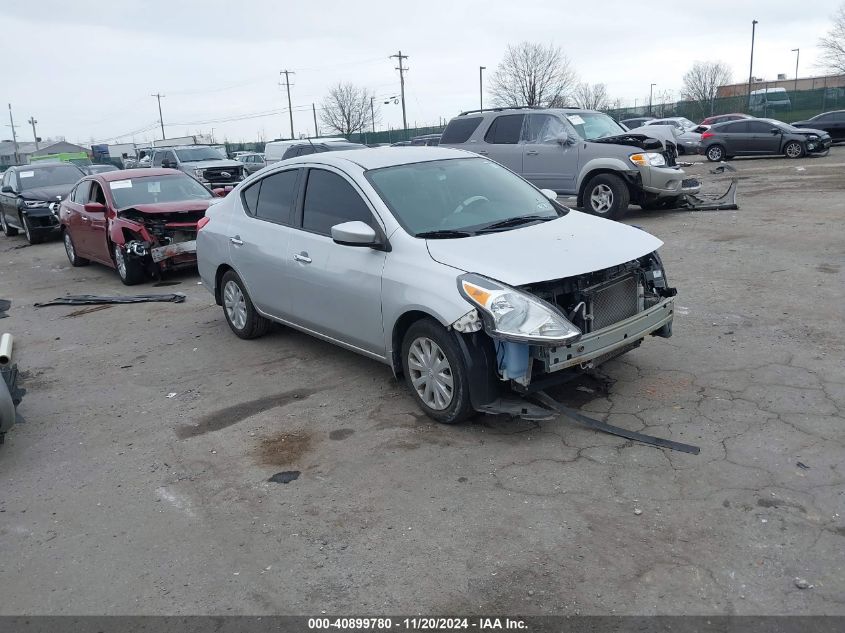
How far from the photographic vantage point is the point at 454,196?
5.45 meters

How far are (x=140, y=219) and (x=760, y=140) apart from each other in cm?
2166

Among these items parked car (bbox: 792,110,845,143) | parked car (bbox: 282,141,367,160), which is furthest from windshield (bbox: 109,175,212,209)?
parked car (bbox: 792,110,845,143)

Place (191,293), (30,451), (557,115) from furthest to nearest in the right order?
(557,115), (191,293), (30,451)

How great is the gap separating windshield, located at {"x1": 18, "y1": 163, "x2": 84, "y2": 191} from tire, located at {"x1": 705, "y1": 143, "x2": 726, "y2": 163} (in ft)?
68.1

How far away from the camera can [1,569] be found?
3549 millimetres

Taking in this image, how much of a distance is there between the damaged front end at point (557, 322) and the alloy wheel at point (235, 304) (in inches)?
126

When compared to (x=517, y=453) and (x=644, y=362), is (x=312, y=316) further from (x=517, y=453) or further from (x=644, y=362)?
(x=644, y=362)

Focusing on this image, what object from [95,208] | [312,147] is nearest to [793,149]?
[312,147]

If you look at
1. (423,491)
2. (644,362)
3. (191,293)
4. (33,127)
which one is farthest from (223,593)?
(33,127)

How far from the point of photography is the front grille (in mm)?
4629

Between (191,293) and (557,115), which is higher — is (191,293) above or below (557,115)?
below

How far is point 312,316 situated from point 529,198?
203 centimetres

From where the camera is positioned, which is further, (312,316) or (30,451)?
(312,316)

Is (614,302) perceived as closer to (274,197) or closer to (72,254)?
(274,197)
